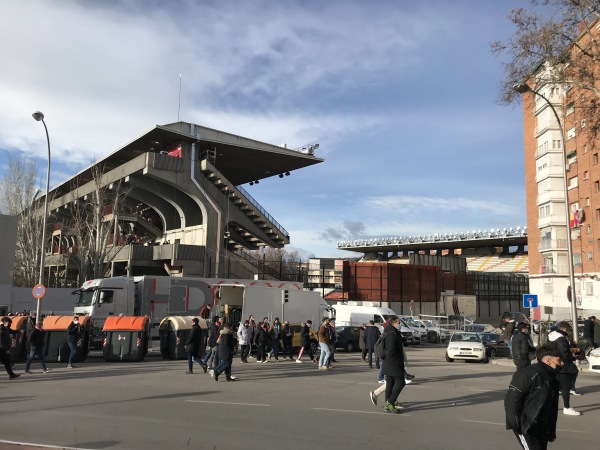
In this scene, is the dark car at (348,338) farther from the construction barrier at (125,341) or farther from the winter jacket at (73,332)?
the winter jacket at (73,332)

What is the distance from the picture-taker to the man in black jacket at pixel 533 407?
450cm

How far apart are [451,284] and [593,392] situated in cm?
4567

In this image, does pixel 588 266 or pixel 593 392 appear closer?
pixel 593 392

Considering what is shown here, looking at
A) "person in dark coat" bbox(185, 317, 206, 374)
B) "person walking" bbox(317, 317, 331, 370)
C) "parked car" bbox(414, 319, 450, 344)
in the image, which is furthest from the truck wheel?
"person in dark coat" bbox(185, 317, 206, 374)

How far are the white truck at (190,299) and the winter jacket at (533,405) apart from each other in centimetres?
2095

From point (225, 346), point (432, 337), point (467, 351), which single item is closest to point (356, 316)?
point (432, 337)

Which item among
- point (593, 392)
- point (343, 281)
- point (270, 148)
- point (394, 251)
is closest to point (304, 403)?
point (593, 392)

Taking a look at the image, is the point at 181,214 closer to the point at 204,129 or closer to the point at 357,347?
the point at 204,129

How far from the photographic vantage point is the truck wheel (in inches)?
1341

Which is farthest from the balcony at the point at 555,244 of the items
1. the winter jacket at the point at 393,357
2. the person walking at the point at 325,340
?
the winter jacket at the point at 393,357

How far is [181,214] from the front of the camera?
159ft

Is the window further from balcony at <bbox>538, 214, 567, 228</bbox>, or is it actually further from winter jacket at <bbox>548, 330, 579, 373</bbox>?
winter jacket at <bbox>548, 330, 579, 373</bbox>

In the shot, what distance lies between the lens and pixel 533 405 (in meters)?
4.54

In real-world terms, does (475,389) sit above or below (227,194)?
below
